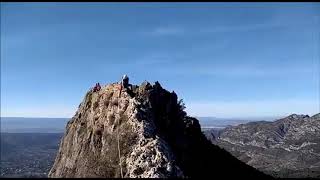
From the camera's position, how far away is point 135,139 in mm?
68875

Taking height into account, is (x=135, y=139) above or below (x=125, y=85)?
below

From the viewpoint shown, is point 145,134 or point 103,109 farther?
point 103,109

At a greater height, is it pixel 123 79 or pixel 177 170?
pixel 123 79

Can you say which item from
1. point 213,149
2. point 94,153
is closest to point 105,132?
point 94,153

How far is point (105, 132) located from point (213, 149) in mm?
23663

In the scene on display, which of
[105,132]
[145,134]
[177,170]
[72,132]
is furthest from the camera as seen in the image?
[72,132]

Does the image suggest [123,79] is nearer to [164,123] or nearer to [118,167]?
[164,123]

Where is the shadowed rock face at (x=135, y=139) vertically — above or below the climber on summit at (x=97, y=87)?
below

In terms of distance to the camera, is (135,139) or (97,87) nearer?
(135,139)

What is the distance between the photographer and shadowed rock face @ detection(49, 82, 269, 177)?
66.0 meters

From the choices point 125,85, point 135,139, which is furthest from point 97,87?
point 135,139

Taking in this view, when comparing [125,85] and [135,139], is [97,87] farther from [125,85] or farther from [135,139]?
[135,139]

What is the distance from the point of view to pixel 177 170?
210ft

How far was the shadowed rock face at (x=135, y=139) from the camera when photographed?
2598 inches
